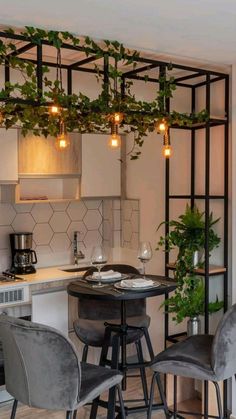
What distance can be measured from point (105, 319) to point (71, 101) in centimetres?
183

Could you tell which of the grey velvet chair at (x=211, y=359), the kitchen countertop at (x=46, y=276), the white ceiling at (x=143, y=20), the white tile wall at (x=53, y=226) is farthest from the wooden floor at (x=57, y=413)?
the white ceiling at (x=143, y=20)

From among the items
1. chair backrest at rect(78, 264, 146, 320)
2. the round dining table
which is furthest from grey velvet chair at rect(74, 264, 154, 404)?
the round dining table

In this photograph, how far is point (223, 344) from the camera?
287 cm

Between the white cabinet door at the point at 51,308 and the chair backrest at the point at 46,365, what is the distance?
162 centimetres

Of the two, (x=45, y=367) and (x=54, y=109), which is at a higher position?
(x=54, y=109)

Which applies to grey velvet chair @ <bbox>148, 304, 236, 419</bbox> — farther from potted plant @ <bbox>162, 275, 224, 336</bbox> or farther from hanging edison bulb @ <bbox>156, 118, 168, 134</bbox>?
hanging edison bulb @ <bbox>156, 118, 168, 134</bbox>

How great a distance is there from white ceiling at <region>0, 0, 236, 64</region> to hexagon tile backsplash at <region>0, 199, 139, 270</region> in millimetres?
2005

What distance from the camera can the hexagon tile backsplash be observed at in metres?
4.56

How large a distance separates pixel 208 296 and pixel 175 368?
0.82 metres

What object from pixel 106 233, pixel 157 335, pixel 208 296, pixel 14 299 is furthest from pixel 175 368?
pixel 106 233

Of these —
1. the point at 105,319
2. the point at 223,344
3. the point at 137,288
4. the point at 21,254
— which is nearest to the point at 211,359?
the point at 223,344

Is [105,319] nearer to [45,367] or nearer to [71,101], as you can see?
[45,367]

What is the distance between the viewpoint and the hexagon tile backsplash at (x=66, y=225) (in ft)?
15.0

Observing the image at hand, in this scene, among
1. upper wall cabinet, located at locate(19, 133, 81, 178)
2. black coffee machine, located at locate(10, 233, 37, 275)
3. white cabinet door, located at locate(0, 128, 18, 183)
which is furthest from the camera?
black coffee machine, located at locate(10, 233, 37, 275)
